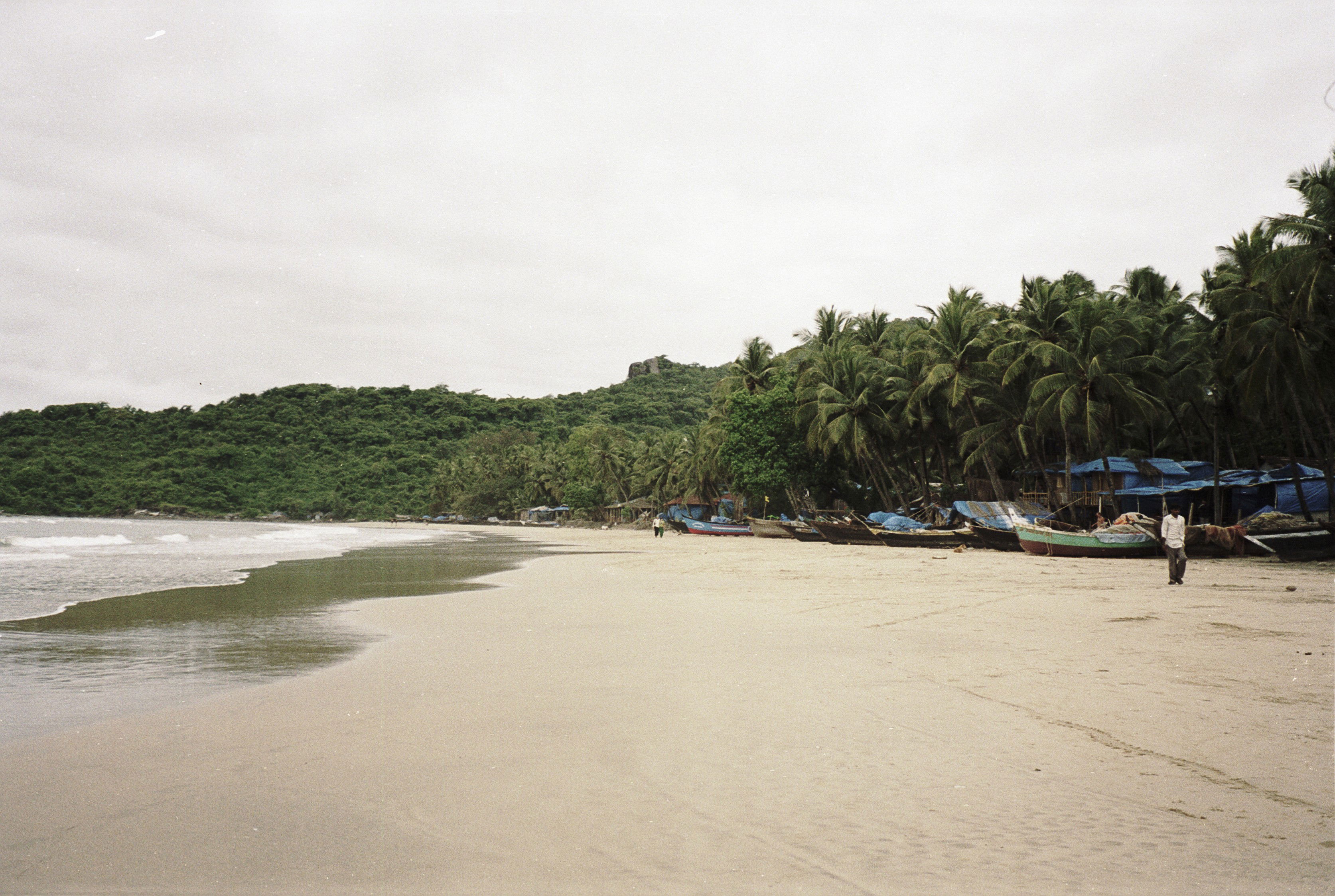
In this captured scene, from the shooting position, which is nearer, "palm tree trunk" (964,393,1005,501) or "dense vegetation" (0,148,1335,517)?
"dense vegetation" (0,148,1335,517)

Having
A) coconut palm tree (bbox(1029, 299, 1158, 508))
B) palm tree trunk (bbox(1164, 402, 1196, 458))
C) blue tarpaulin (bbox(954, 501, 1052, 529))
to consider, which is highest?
coconut palm tree (bbox(1029, 299, 1158, 508))

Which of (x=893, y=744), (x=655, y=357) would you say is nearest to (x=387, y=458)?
(x=655, y=357)

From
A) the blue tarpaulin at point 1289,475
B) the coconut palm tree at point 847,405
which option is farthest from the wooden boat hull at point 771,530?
the blue tarpaulin at point 1289,475

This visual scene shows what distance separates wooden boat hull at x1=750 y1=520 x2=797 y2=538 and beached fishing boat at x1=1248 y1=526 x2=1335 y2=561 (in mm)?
24864

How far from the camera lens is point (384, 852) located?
3830 millimetres

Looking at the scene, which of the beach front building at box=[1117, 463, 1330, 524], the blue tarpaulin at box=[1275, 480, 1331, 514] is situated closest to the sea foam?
the beach front building at box=[1117, 463, 1330, 524]

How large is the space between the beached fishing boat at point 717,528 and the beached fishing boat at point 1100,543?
27.6 metres

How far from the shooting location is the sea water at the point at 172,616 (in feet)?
24.4

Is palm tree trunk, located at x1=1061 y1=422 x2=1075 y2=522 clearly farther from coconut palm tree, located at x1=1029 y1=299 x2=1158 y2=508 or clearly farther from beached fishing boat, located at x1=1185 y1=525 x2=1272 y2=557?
beached fishing boat, located at x1=1185 y1=525 x2=1272 y2=557

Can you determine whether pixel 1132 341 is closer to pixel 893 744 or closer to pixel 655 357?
pixel 893 744

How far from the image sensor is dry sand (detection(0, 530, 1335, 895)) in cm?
363

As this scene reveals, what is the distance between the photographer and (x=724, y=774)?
16.0 ft

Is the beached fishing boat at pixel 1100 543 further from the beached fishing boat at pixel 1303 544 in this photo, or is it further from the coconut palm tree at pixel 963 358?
the coconut palm tree at pixel 963 358

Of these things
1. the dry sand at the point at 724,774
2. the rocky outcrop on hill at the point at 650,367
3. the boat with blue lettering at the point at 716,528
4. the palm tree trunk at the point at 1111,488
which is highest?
the rocky outcrop on hill at the point at 650,367
